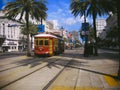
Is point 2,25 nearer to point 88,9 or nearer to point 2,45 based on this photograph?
point 2,45

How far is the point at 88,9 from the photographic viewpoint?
1734 inches

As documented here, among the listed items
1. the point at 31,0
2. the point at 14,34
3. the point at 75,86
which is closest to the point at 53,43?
the point at 31,0

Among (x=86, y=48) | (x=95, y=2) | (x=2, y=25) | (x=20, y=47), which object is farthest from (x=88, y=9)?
(x=20, y=47)

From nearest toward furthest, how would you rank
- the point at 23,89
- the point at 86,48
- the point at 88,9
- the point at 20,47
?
1. the point at 23,89
2. the point at 86,48
3. the point at 88,9
4. the point at 20,47

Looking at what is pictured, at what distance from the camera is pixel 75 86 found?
12016mm

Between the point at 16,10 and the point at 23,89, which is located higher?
the point at 16,10

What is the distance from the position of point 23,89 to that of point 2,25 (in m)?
79.3

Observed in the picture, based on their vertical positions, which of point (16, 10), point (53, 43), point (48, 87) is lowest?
point (48, 87)

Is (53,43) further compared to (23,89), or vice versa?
(53,43)

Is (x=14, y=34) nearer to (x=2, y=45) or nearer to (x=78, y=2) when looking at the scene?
(x=2, y=45)

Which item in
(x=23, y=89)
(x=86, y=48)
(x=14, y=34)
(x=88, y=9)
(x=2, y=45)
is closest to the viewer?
(x=23, y=89)

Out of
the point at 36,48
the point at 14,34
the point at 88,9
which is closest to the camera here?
the point at 36,48

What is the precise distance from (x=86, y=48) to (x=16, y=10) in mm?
11772

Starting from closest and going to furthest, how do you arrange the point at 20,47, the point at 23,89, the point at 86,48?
the point at 23,89 < the point at 86,48 < the point at 20,47
